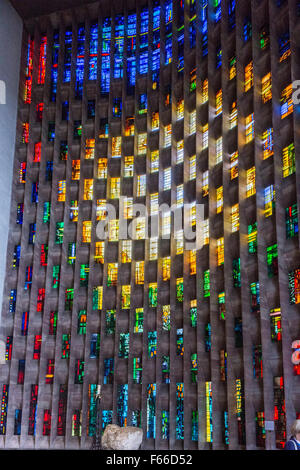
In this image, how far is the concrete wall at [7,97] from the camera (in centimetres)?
3597

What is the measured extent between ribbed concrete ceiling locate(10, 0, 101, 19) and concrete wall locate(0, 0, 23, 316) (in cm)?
54

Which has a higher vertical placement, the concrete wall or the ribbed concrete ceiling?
the ribbed concrete ceiling

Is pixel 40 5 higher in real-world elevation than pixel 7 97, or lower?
higher

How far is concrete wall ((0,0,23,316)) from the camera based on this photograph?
118ft

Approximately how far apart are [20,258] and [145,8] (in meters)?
18.0

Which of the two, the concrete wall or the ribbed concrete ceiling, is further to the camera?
the ribbed concrete ceiling

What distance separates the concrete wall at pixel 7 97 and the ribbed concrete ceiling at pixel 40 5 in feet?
1.78

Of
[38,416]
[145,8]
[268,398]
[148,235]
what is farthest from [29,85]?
[268,398]

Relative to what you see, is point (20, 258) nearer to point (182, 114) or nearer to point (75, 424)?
point (75, 424)

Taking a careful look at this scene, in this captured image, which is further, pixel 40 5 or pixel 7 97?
pixel 40 5

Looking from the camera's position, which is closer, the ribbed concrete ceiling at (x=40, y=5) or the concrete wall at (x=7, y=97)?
the concrete wall at (x=7, y=97)

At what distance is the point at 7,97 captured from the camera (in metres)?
37.5

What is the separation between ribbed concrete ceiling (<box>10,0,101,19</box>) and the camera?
38.3 m

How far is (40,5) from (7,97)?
6.92 metres
